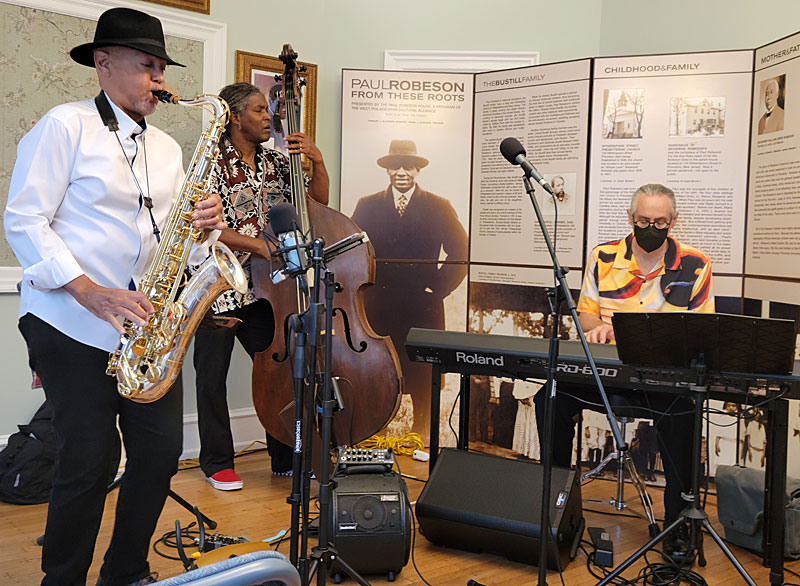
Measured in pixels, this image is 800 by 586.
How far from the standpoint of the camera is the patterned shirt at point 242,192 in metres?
3.76

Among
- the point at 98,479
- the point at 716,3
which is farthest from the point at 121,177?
the point at 716,3

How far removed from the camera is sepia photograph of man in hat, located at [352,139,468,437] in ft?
14.9

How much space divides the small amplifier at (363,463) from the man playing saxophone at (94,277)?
2.73ft

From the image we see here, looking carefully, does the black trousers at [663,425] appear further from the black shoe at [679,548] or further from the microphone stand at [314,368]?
the microphone stand at [314,368]

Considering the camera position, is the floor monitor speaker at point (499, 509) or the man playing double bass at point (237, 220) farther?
the man playing double bass at point (237, 220)

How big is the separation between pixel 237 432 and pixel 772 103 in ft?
10.9

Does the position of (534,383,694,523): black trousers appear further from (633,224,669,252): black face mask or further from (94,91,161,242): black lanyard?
Result: (94,91,161,242): black lanyard

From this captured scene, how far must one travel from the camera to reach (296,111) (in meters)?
3.58

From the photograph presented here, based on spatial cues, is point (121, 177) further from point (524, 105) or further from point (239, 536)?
point (524, 105)

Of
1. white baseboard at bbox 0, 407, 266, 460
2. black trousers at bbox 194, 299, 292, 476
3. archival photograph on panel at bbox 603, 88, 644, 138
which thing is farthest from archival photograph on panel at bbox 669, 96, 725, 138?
white baseboard at bbox 0, 407, 266, 460

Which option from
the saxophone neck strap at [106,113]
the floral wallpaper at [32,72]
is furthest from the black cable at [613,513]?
the floral wallpaper at [32,72]

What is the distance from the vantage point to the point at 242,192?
3.85m

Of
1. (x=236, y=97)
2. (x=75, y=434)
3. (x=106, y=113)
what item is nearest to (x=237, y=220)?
(x=236, y=97)

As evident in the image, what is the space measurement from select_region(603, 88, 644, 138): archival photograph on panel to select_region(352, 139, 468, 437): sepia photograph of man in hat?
39.6 inches
